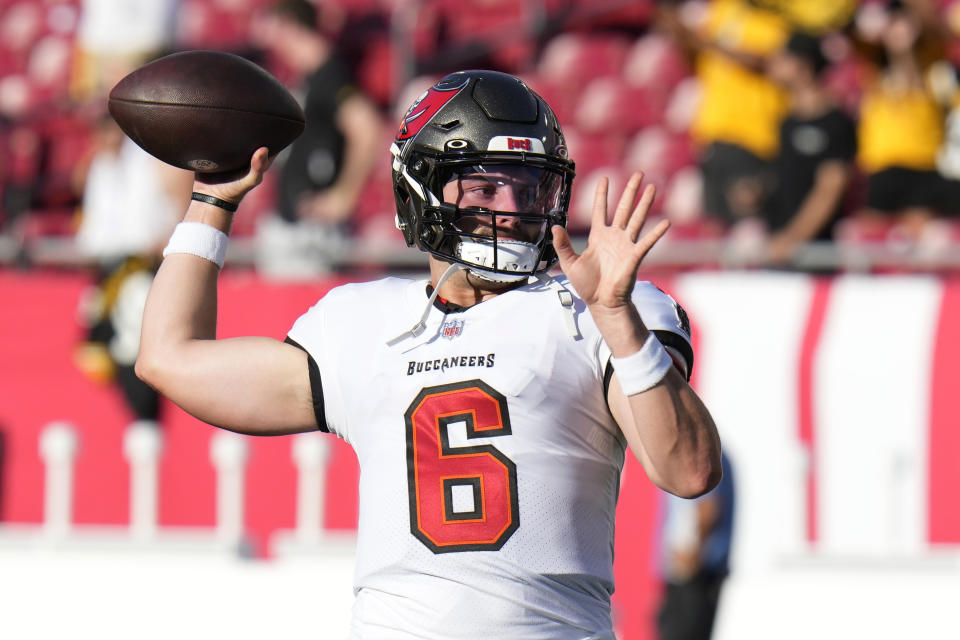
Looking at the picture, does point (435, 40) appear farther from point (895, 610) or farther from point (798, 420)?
point (895, 610)

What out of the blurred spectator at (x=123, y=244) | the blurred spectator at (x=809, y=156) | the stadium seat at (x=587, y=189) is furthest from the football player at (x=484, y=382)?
the stadium seat at (x=587, y=189)

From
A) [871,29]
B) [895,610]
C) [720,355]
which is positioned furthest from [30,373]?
[871,29]

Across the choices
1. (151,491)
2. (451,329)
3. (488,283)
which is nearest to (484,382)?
(451,329)

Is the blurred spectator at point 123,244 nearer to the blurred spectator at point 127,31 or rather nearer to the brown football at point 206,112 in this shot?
the blurred spectator at point 127,31

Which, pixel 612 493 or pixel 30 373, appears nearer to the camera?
pixel 612 493

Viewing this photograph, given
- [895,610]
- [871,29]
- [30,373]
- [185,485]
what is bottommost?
[895,610]

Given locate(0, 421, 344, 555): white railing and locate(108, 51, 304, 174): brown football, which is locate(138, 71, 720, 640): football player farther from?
locate(0, 421, 344, 555): white railing

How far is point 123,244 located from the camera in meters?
6.71

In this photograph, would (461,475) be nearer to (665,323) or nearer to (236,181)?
(665,323)

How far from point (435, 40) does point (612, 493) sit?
24.2 ft

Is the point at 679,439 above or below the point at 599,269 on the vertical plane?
below

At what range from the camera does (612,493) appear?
8.71 ft

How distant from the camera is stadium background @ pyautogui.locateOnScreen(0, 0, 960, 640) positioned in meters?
5.60

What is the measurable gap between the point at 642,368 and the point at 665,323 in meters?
Answer: 0.23
